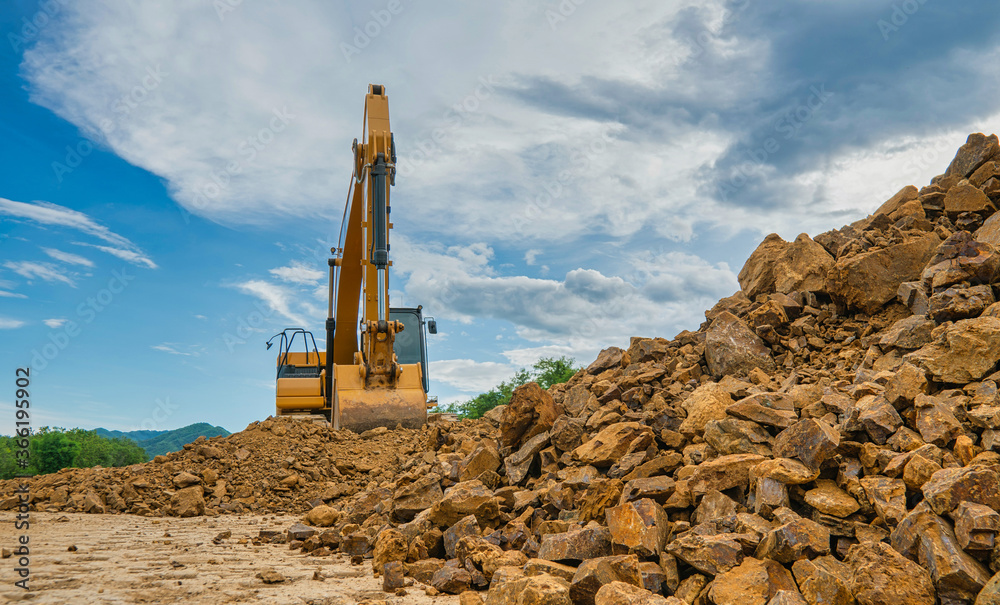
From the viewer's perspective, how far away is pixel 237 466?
9.27 m

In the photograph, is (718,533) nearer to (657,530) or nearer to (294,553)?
(657,530)

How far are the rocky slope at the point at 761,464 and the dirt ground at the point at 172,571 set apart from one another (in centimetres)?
27

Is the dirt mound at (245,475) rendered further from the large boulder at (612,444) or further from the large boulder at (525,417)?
the large boulder at (612,444)

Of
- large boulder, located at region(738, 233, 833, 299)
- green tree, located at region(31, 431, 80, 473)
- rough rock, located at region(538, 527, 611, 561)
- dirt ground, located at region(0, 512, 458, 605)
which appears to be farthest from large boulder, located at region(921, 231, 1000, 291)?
green tree, located at region(31, 431, 80, 473)

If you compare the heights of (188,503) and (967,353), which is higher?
(967,353)

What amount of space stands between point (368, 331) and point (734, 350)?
19.6 feet

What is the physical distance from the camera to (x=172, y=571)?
181 inches

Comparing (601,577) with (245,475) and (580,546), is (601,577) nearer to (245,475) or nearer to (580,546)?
(580,546)

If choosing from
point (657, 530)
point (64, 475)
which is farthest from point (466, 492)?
point (64, 475)

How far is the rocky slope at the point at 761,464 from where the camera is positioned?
3.29 meters

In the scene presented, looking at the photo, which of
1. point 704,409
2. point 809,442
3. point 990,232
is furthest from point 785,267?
point 809,442

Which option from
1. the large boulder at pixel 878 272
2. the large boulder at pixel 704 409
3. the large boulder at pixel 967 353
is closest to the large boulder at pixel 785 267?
the large boulder at pixel 878 272

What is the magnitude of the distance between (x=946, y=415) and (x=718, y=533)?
5.43 feet

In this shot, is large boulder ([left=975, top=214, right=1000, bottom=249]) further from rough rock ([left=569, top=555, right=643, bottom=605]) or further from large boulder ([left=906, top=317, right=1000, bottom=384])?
rough rock ([left=569, top=555, right=643, bottom=605])
